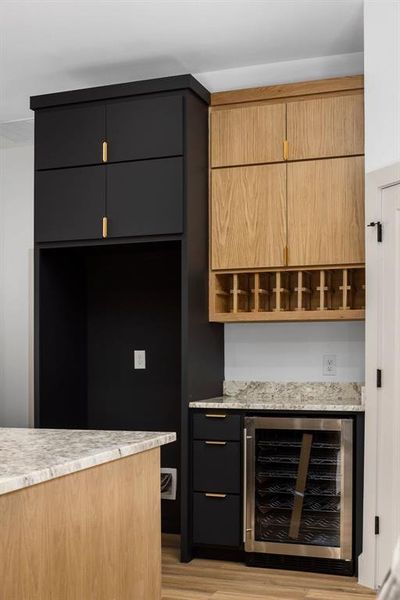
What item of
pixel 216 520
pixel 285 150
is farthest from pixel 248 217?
pixel 216 520

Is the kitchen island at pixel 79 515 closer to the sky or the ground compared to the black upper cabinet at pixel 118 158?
closer to the ground

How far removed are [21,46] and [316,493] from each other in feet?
10.0

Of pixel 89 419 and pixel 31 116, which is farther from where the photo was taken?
pixel 31 116

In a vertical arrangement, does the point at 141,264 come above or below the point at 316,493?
above

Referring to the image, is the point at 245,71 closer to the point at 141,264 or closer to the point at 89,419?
the point at 141,264

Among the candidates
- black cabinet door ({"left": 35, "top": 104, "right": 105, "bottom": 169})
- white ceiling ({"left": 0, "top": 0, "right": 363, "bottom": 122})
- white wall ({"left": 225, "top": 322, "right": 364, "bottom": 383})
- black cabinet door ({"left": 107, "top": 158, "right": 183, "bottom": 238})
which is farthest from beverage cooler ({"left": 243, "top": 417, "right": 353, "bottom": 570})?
white ceiling ({"left": 0, "top": 0, "right": 363, "bottom": 122})

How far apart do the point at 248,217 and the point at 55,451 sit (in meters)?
2.53

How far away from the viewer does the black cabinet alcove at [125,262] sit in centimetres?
427

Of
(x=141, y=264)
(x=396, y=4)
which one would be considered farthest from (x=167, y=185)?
(x=396, y=4)

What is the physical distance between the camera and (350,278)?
436 cm

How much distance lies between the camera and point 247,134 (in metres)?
4.46

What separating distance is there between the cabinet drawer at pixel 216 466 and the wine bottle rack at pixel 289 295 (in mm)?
761

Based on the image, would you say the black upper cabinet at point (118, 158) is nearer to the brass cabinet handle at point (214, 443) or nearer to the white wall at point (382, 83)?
the white wall at point (382, 83)

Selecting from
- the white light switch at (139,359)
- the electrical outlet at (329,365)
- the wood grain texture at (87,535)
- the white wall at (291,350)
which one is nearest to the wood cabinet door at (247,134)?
the white wall at (291,350)
